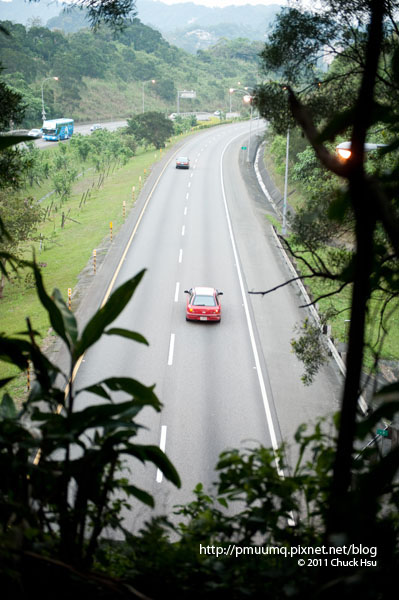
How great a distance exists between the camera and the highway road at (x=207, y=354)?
600 inches

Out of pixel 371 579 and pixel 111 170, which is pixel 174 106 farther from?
pixel 371 579

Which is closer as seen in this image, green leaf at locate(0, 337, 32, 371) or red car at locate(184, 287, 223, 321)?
green leaf at locate(0, 337, 32, 371)

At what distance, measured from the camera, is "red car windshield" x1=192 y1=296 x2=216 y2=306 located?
2327 centimetres

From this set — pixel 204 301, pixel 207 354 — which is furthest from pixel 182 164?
pixel 207 354

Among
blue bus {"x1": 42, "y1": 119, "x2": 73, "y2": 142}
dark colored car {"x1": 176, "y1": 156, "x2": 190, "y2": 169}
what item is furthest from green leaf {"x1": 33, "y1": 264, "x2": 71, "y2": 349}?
blue bus {"x1": 42, "y1": 119, "x2": 73, "y2": 142}

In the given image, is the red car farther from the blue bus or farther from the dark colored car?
the blue bus

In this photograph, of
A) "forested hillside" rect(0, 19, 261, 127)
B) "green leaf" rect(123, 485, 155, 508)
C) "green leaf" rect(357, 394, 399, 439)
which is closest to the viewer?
"green leaf" rect(357, 394, 399, 439)

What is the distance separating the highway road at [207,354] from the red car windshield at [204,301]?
2.67 ft

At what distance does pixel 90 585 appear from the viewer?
3.22 meters

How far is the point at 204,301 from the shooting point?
76.7 ft

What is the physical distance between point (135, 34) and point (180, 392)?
125 m

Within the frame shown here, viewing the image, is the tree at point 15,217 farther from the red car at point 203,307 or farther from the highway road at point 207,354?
the red car at point 203,307

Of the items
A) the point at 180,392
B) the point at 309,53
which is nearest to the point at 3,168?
the point at 309,53

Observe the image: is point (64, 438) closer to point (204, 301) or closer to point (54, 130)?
point (204, 301)
